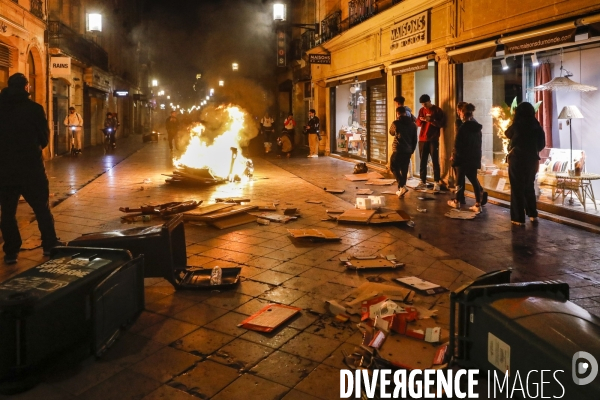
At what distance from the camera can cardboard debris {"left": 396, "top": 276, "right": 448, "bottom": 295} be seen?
492 cm

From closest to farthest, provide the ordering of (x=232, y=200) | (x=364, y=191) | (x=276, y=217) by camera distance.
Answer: (x=276, y=217) < (x=232, y=200) < (x=364, y=191)

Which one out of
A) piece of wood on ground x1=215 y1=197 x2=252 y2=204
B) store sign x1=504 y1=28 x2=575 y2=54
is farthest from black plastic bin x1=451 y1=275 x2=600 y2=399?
piece of wood on ground x1=215 y1=197 x2=252 y2=204

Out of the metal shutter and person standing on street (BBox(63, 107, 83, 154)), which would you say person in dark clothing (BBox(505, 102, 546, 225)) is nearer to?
the metal shutter

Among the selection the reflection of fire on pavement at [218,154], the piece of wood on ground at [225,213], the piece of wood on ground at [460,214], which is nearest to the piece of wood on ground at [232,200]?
the piece of wood on ground at [225,213]

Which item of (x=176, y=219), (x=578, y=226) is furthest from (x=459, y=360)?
(x=578, y=226)

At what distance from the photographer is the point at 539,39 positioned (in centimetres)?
863

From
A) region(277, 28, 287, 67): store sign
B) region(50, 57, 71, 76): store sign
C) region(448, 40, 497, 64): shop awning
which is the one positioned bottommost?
region(448, 40, 497, 64): shop awning

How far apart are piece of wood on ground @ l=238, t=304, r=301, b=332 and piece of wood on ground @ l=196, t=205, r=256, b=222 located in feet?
12.0

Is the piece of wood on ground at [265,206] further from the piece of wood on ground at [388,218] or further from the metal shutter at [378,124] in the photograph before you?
the metal shutter at [378,124]

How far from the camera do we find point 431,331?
383cm

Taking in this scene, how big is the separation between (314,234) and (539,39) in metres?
5.29

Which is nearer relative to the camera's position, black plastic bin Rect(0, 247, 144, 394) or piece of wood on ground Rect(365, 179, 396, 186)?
black plastic bin Rect(0, 247, 144, 394)

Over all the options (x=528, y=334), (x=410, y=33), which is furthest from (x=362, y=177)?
(x=528, y=334)

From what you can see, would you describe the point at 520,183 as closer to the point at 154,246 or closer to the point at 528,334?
the point at 154,246
